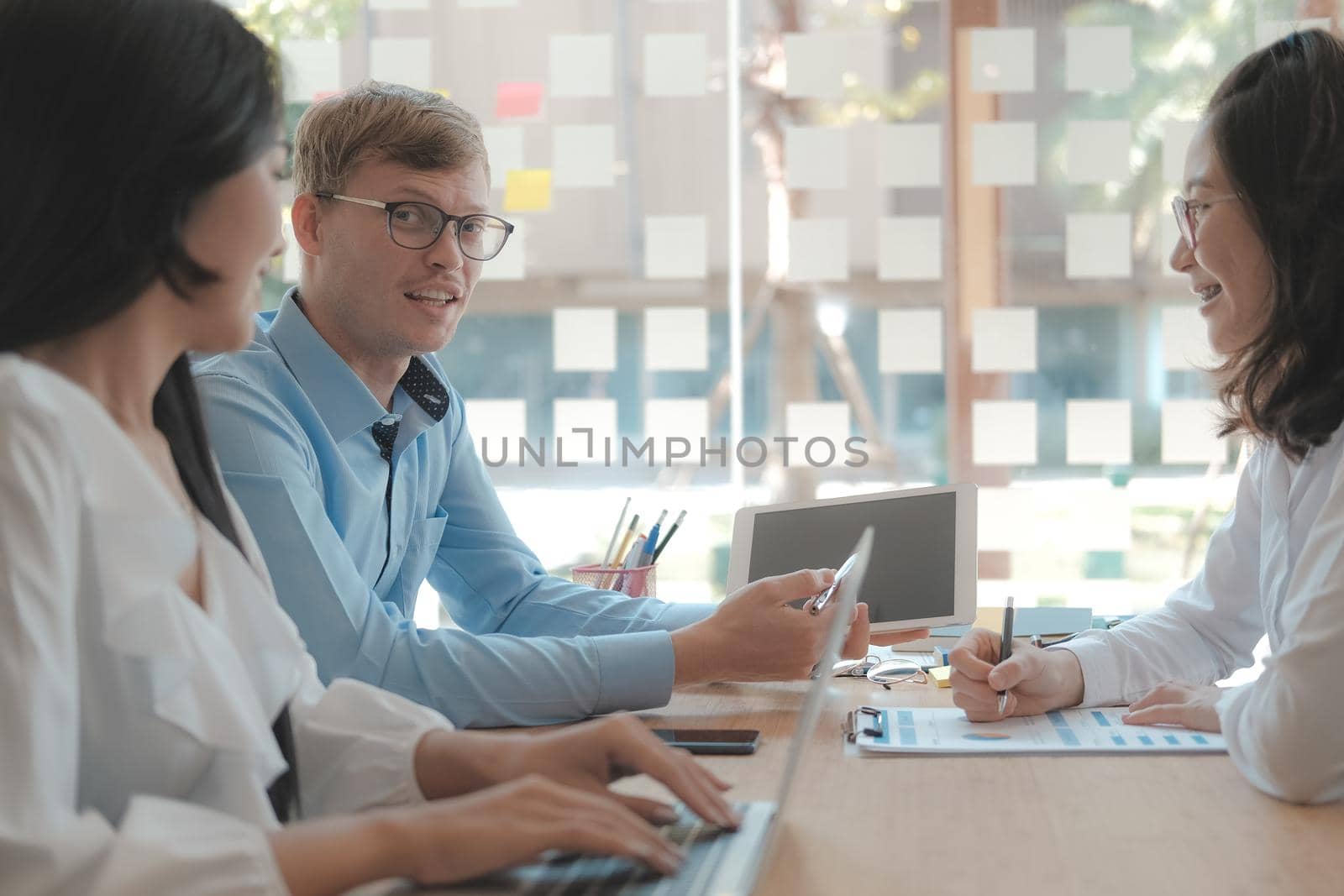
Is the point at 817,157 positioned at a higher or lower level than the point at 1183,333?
higher

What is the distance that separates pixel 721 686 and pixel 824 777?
428 mm

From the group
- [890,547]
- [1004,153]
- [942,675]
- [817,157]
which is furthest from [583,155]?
[942,675]

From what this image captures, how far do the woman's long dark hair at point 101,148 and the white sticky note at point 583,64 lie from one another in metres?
2.46

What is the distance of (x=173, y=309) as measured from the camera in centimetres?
94

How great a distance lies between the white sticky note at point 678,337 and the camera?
331 cm

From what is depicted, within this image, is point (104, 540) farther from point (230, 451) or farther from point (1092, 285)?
point (1092, 285)

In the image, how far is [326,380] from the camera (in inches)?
68.3

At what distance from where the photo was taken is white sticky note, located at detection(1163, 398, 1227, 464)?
318 cm

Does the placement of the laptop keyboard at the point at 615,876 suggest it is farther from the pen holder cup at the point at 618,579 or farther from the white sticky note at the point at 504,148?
the white sticky note at the point at 504,148

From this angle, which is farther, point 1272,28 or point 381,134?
point 1272,28

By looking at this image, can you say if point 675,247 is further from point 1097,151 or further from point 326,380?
point 326,380

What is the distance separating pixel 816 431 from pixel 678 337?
44cm

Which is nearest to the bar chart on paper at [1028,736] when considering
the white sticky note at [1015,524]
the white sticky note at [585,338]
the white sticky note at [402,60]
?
the white sticky note at [1015,524]

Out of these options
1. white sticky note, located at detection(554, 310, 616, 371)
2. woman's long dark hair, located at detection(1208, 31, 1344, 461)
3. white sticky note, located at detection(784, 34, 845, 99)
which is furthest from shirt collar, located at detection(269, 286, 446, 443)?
white sticky note, located at detection(784, 34, 845, 99)
